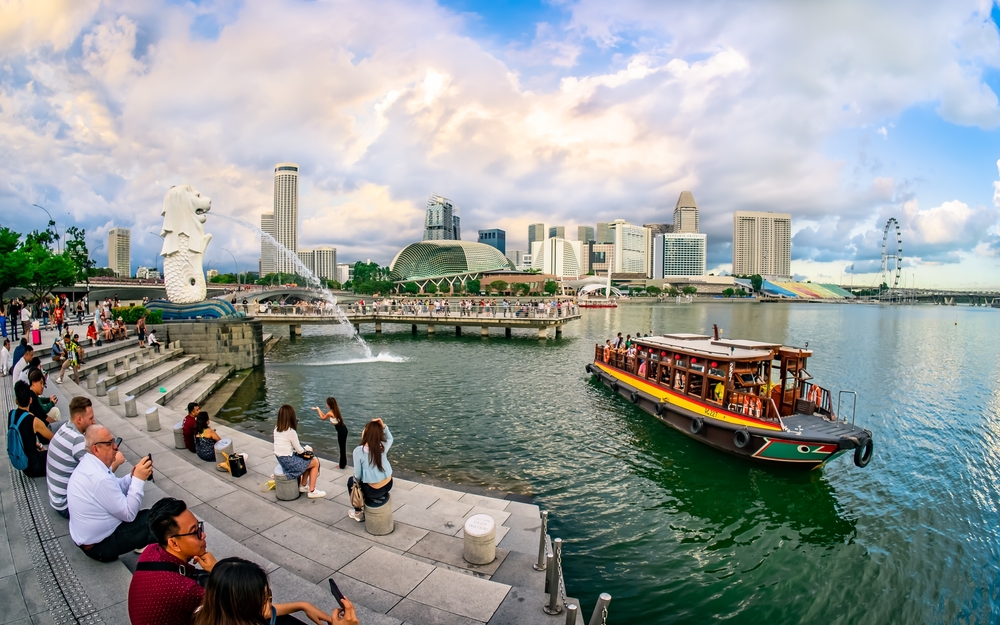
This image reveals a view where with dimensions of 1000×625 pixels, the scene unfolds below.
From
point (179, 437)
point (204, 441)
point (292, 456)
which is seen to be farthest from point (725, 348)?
point (179, 437)

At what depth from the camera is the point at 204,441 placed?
9.51m

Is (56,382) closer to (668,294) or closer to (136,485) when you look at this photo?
(136,485)

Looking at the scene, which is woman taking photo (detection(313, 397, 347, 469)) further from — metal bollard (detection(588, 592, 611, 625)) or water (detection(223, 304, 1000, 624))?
metal bollard (detection(588, 592, 611, 625))

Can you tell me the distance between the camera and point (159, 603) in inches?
132

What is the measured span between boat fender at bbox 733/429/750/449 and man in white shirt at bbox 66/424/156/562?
13385 mm

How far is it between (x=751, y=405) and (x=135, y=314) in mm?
29878

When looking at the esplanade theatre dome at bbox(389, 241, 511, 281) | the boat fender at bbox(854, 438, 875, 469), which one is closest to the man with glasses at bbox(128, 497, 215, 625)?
the boat fender at bbox(854, 438, 875, 469)

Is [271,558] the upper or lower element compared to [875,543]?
upper

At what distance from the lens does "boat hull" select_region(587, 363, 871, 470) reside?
487 inches

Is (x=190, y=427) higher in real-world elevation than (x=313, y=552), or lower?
higher

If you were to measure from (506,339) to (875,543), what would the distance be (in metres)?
34.8

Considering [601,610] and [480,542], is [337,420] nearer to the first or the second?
[480,542]

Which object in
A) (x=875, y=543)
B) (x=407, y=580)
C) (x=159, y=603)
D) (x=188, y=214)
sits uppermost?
(x=188, y=214)

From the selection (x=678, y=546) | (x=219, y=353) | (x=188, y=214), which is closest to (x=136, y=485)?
(x=678, y=546)
